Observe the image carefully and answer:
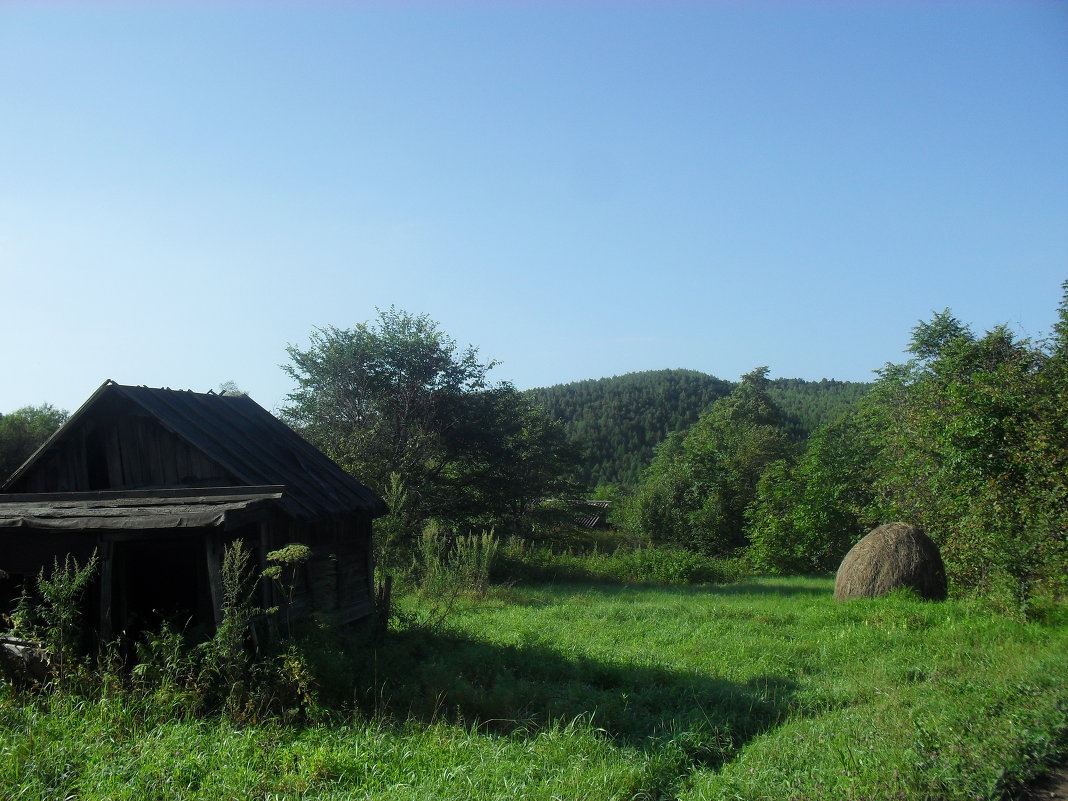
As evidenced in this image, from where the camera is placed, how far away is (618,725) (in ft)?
24.8

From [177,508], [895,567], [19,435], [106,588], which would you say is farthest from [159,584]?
[19,435]

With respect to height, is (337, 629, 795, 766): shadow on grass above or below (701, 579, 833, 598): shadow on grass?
above

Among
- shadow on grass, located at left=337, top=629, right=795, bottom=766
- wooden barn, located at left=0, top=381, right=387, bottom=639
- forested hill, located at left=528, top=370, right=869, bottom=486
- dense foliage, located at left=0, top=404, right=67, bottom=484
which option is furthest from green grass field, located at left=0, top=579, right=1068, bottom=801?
forested hill, located at left=528, top=370, right=869, bottom=486

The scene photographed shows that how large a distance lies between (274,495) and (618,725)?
465 centimetres

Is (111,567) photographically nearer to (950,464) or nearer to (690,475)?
(950,464)

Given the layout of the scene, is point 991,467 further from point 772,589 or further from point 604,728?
point 604,728

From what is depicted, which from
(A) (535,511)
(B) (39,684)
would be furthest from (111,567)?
(A) (535,511)

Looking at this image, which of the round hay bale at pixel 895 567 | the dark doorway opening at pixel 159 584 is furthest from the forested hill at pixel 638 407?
the dark doorway opening at pixel 159 584

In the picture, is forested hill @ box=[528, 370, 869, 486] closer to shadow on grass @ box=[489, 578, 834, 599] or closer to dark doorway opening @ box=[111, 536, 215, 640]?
shadow on grass @ box=[489, 578, 834, 599]

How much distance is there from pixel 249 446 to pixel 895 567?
43.2ft

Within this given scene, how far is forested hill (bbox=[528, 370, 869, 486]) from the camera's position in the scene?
270 ft

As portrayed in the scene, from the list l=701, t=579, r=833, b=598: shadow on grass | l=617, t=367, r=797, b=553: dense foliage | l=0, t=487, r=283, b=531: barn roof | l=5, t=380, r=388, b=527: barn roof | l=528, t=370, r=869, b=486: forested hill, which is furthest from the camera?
l=528, t=370, r=869, b=486: forested hill

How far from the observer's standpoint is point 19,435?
1278 inches

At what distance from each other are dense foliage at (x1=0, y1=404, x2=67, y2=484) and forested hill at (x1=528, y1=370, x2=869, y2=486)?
158 feet
